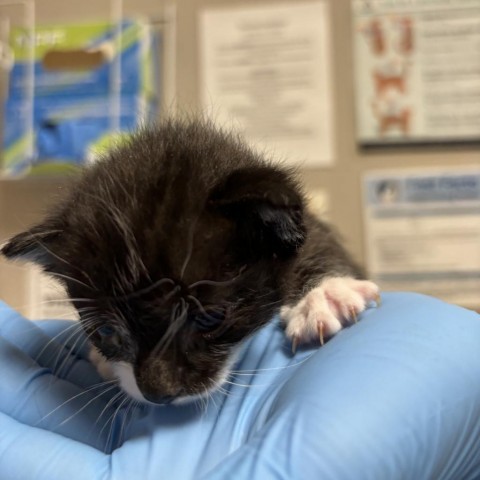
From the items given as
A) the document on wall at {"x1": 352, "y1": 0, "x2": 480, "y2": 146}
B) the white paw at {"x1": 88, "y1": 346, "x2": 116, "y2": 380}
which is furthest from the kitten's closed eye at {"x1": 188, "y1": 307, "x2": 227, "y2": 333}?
the document on wall at {"x1": 352, "y1": 0, "x2": 480, "y2": 146}

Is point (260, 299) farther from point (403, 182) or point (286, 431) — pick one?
point (403, 182)

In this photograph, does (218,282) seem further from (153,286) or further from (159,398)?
(159,398)

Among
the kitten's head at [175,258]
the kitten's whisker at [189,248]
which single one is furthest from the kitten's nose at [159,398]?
the kitten's whisker at [189,248]

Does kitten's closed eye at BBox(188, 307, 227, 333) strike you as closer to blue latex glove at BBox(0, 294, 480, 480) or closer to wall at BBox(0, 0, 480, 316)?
blue latex glove at BBox(0, 294, 480, 480)

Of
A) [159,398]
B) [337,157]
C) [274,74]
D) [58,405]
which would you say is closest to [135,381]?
[159,398]

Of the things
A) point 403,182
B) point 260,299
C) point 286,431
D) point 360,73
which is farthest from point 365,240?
point 286,431

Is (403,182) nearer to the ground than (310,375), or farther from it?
farther from it

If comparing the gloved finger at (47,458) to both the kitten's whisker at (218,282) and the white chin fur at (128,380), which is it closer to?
the white chin fur at (128,380)

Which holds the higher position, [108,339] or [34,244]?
[34,244]
